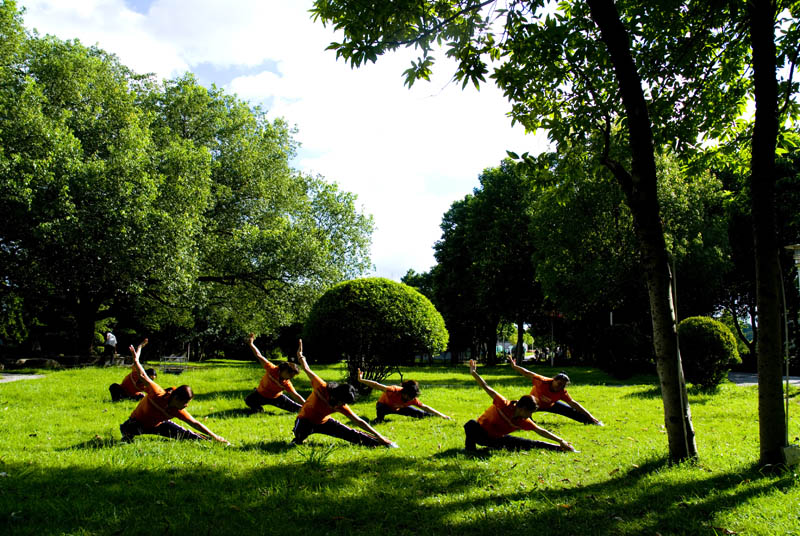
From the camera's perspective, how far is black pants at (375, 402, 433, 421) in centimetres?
1092

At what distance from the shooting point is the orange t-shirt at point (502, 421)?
303 inches

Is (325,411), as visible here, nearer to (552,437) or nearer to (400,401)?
(400,401)

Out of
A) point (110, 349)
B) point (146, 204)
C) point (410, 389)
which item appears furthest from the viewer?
point (110, 349)

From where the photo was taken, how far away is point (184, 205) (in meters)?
21.6

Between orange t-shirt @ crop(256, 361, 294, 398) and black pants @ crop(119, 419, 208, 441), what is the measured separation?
3137 mm

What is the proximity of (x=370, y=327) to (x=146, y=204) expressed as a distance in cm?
1096

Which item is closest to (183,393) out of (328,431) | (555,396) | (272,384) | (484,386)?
(328,431)

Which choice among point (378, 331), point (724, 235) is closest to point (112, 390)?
point (378, 331)

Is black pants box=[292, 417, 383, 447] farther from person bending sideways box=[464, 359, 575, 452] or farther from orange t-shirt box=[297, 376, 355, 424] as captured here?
person bending sideways box=[464, 359, 575, 452]

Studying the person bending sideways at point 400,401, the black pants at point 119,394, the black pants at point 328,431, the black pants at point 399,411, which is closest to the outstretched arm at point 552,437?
the black pants at point 328,431

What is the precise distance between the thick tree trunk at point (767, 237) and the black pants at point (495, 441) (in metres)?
2.87

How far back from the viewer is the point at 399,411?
1119cm

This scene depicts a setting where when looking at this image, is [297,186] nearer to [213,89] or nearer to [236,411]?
[213,89]

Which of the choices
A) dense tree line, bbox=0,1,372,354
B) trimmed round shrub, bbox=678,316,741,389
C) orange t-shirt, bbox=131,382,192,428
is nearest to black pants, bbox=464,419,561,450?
orange t-shirt, bbox=131,382,192,428
